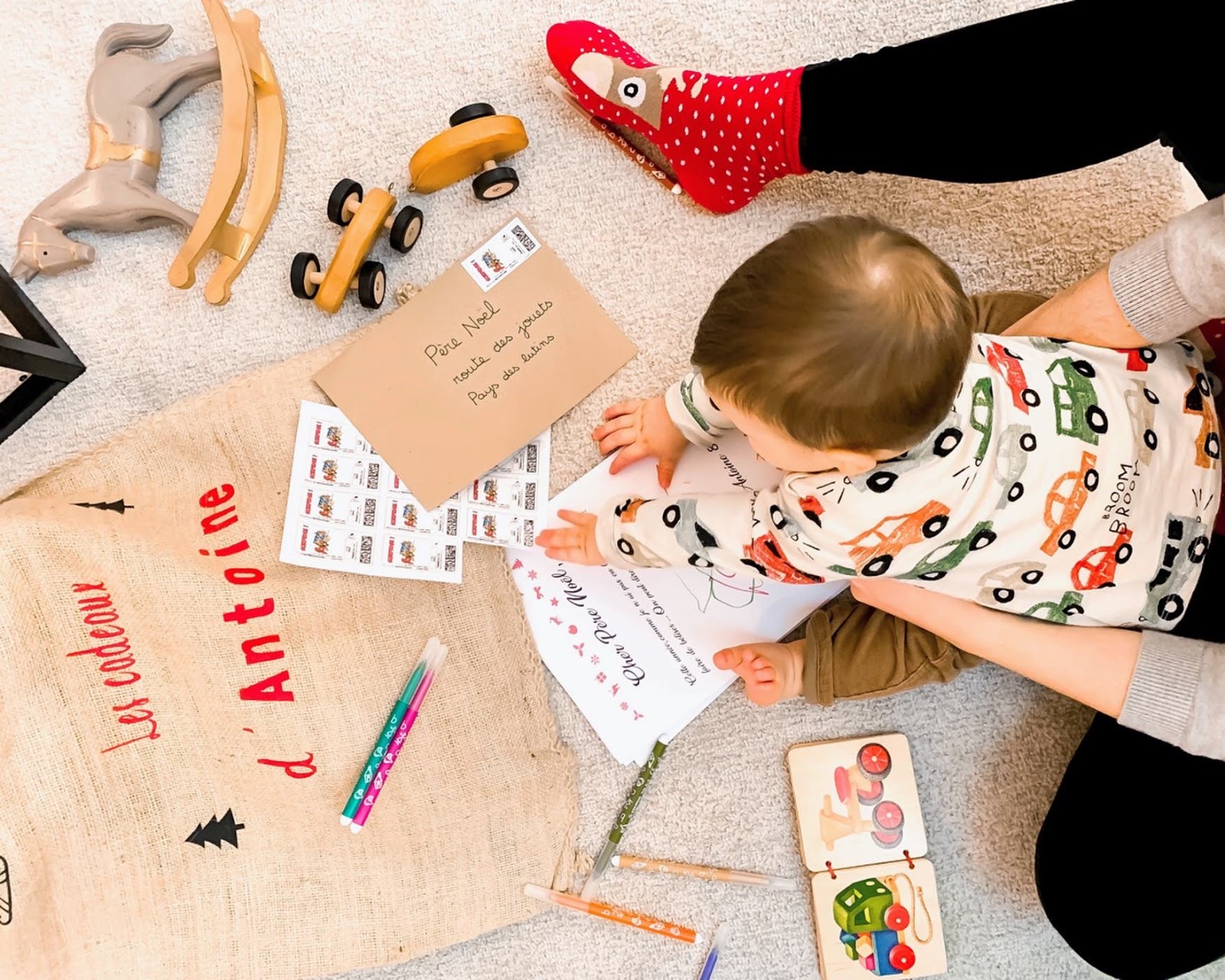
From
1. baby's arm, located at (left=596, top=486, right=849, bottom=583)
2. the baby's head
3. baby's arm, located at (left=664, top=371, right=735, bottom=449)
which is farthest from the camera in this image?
baby's arm, located at (left=664, top=371, right=735, bottom=449)

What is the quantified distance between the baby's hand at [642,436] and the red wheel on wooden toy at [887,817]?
0.35 m

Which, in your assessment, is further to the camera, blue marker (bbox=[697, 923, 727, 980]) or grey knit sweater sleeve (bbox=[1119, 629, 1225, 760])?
blue marker (bbox=[697, 923, 727, 980])

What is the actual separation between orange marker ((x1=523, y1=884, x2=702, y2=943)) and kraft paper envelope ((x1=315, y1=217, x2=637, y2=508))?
0.36 meters

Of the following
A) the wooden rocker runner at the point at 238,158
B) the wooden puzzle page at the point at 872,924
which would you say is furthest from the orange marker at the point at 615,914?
the wooden rocker runner at the point at 238,158

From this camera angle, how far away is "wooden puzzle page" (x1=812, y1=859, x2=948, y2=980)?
2.63ft

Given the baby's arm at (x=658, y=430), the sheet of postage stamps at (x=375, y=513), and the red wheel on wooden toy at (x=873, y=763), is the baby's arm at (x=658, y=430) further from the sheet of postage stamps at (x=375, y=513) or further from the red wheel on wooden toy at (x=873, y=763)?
the red wheel on wooden toy at (x=873, y=763)

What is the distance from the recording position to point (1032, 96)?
68cm

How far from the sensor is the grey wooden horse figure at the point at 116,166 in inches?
31.5

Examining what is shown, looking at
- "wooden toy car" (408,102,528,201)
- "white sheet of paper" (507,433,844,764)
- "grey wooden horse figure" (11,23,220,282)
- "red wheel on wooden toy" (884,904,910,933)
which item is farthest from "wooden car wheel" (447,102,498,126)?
"red wheel on wooden toy" (884,904,910,933)

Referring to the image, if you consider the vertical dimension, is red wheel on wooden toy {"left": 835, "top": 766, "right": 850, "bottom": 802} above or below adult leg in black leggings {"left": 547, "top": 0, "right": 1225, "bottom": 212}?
below

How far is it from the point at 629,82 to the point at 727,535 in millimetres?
428

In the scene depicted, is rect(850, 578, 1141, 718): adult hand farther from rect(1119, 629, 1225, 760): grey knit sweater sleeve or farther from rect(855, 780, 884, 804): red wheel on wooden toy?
rect(855, 780, 884, 804): red wheel on wooden toy

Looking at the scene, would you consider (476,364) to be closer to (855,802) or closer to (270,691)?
(270,691)

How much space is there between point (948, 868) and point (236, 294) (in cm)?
83
